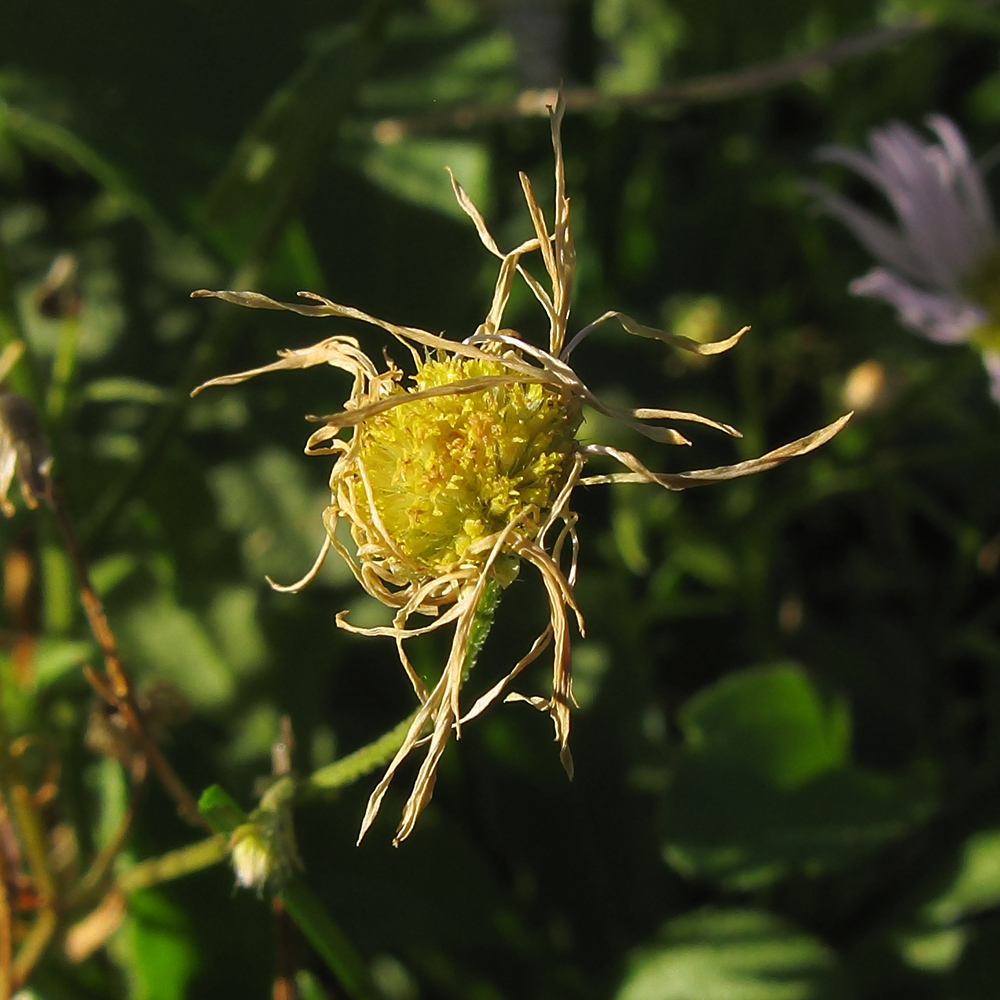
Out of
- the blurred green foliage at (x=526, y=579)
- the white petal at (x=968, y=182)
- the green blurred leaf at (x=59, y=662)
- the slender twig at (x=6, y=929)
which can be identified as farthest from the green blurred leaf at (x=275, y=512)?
the white petal at (x=968, y=182)

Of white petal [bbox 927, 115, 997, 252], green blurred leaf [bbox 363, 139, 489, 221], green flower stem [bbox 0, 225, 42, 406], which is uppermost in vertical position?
green flower stem [bbox 0, 225, 42, 406]

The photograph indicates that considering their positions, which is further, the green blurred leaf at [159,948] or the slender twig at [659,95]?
the slender twig at [659,95]

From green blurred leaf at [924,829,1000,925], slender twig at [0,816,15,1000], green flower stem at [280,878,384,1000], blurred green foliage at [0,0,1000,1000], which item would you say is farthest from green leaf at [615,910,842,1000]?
slender twig at [0,816,15,1000]

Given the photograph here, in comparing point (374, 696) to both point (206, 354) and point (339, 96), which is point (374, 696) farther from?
point (339, 96)

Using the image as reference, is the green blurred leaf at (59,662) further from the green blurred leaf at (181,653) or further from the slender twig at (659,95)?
the slender twig at (659,95)

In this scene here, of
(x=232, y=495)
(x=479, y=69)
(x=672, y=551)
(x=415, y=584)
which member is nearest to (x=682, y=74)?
(x=479, y=69)

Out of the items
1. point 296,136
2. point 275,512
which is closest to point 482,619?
point 296,136

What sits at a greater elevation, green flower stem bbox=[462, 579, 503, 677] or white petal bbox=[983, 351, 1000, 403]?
green flower stem bbox=[462, 579, 503, 677]

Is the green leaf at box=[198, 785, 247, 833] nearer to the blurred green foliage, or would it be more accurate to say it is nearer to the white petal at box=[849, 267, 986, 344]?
the blurred green foliage
